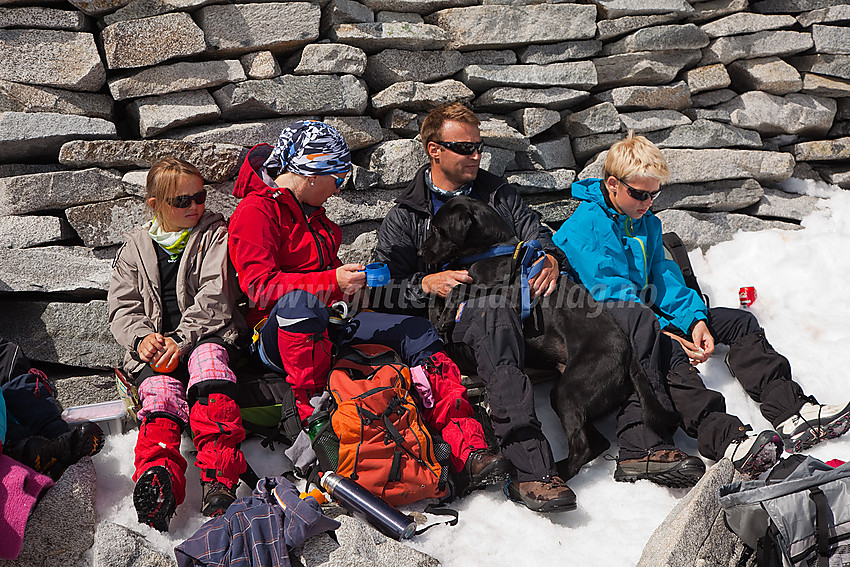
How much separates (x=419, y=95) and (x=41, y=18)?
2363 mm

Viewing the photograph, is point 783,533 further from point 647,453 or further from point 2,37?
point 2,37

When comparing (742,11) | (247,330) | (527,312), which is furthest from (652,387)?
(742,11)

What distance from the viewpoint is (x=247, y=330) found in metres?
3.88

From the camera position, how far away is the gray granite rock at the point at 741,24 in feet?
18.1

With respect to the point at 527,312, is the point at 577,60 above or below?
above

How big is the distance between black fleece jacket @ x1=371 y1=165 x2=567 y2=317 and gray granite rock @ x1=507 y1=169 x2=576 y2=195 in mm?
644

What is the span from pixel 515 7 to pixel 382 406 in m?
3.21

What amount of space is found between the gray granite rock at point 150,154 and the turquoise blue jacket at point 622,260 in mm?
2174

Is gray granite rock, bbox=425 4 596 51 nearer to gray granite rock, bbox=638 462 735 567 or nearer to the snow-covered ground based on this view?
the snow-covered ground

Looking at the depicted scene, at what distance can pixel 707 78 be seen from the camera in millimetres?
5555

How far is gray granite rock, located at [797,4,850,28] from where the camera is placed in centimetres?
571

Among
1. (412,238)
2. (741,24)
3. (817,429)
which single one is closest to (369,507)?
(412,238)

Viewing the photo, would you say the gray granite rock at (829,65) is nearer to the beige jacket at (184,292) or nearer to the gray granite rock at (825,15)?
the gray granite rock at (825,15)

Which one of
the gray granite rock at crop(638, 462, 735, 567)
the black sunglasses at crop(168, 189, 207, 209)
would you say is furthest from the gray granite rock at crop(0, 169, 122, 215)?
the gray granite rock at crop(638, 462, 735, 567)
